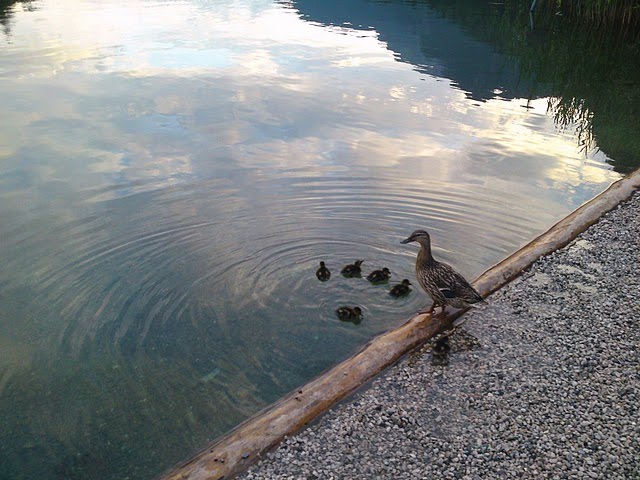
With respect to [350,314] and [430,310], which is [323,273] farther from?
[430,310]

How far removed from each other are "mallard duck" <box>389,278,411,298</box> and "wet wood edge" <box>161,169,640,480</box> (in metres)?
0.89

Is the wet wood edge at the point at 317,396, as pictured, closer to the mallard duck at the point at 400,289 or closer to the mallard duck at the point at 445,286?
the mallard duck at the point at 445,286

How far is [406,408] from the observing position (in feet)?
19.5

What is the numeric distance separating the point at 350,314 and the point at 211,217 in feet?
12.6

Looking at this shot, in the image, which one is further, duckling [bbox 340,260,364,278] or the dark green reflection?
the dark green reflection

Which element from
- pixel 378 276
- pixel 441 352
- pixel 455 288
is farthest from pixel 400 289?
pixel 441 352

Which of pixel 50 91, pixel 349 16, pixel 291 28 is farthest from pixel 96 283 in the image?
pixel 349 16

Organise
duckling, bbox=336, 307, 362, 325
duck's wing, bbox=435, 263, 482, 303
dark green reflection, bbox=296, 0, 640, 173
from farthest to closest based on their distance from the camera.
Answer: dark green reflection, bbox=296, 0, 640, 173, duckling, bbox=336, 307, 362, 325, duck's wing, bbox=435, 263, 482, 303

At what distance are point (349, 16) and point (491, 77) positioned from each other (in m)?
22.0

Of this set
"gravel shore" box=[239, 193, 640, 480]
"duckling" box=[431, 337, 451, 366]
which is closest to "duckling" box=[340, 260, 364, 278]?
"gravel shore" box=[239, 193, 640, 480]

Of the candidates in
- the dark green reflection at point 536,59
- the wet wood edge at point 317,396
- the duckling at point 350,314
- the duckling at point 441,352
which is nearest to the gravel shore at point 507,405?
the duckling at point 441,352

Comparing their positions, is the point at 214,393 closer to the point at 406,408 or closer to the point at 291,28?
the point at 406,408

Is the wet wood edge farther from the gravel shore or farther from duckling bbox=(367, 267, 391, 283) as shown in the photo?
duckling bbox=(367, 267, 391, 283)

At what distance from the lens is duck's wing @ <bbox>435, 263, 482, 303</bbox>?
738cm
